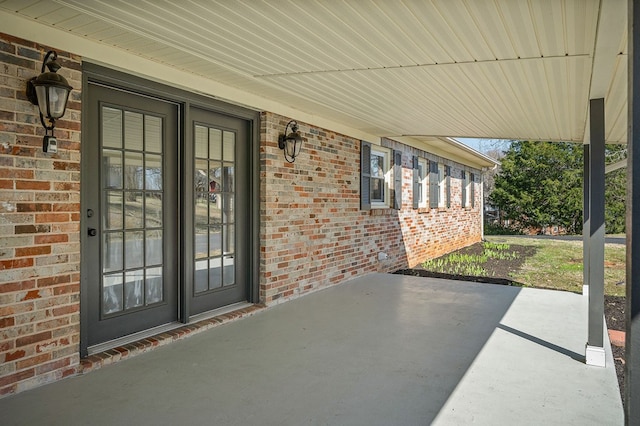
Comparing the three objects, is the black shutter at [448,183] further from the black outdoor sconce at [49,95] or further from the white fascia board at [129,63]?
the black outdoor sconce at [49,95]

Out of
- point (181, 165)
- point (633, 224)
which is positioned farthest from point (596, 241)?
point (181, 165)

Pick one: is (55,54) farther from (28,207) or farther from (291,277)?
(291,277)

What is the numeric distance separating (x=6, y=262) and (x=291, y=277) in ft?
10.8

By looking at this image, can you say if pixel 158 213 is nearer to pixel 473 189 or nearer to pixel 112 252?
pixel 112 252

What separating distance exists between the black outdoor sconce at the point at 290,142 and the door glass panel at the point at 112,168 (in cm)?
205

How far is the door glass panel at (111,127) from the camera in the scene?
3629mm

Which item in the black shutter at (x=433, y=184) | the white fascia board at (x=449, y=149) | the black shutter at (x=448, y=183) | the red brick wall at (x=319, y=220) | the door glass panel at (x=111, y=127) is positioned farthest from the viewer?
the black shutter at (x=448, y=183)

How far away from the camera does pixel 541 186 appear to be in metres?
19.3

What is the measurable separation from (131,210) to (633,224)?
358 centimetres

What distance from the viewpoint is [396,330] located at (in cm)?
439

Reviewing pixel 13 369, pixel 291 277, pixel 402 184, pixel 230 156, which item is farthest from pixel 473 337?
pixel 402 184

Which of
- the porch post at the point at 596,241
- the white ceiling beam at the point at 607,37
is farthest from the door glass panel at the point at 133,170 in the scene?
the porch post at the point at 596,241

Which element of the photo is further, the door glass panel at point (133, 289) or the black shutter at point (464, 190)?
the black shutter at point (464, 190)

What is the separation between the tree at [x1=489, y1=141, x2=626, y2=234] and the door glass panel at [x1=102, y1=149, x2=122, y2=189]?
61.7 ft
